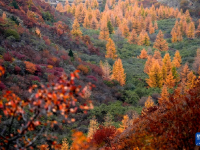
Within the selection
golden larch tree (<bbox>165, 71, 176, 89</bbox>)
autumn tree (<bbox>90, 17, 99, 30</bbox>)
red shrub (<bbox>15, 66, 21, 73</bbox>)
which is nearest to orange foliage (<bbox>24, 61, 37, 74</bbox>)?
red shrub (<bbox>15, 66, 21, 73</bbox>)

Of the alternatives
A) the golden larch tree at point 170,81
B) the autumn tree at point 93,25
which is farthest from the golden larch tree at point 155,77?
the autumn tree at point 93,25

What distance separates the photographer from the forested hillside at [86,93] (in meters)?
2.66

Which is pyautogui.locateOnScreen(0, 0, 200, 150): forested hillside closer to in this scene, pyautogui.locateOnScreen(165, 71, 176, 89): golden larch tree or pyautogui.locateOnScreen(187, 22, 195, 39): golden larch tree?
pyautogui.locateOnScreen(165, 71, 176, 89): golden larch tree

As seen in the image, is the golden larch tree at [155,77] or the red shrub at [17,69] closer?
the red shrub at [17,69]

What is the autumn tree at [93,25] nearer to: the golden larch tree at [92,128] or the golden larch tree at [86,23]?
the golden larch tree at [86,23]

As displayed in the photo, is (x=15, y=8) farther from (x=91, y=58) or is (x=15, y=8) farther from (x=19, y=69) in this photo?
(x=19, y=69)

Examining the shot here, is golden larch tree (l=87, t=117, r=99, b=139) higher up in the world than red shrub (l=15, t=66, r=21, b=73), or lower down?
lower down

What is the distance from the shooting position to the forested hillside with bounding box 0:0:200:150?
2.66 metres

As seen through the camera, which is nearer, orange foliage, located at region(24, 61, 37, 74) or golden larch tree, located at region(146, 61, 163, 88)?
orange foliage, located at region(24, 61, 37, 74)

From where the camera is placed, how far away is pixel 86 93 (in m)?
21.1

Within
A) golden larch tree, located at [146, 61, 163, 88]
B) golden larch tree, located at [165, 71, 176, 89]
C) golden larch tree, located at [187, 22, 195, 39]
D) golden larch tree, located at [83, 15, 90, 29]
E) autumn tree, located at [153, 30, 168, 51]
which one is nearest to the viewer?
golden larch tree, located at [165, 71, 176, 89]

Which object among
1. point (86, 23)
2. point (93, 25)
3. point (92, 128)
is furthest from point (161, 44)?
point (92, 128)

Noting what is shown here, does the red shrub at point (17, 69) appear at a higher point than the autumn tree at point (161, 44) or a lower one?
higher

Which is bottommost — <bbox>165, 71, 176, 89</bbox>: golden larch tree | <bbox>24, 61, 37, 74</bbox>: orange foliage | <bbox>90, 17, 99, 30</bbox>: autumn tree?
<bbox>165, 71, 176, 89</bbox>: golden larch tree
